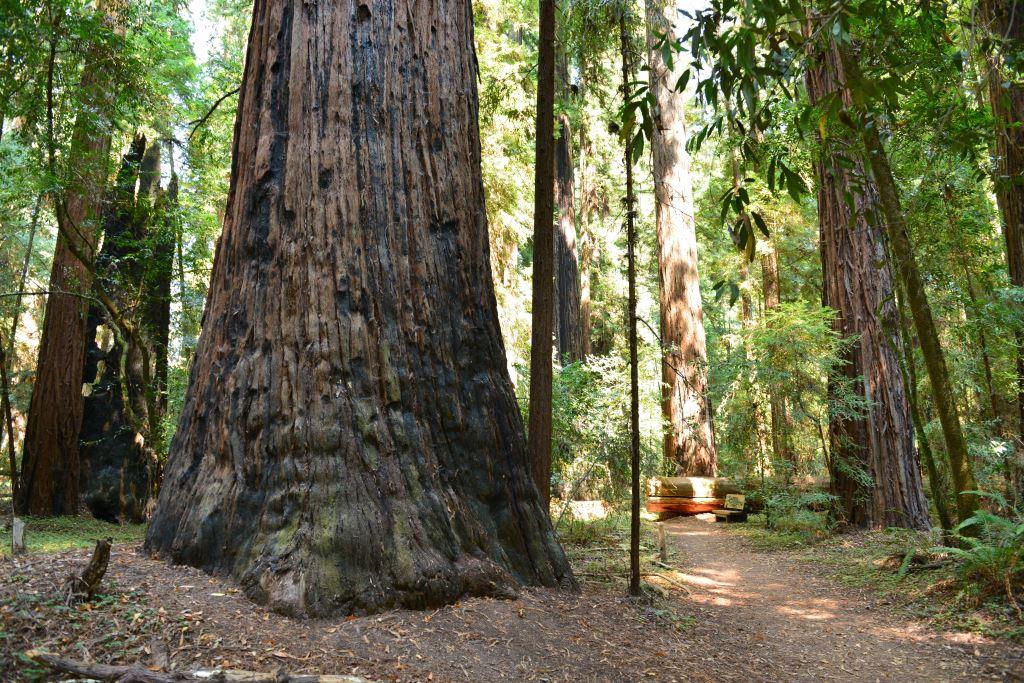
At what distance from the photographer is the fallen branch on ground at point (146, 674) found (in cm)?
276

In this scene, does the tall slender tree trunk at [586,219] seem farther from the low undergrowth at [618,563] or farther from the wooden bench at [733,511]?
the low undergrowth at [618,563]

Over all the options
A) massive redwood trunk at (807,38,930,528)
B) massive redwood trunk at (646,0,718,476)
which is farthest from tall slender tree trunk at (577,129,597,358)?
massive redwood trunk at (807,38,930,528)

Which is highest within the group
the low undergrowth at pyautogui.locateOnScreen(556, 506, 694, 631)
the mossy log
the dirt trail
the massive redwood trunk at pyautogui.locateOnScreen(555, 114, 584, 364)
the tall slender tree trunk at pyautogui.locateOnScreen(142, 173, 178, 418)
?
the massive redwood trunk at pyautogui.locateOnScreen(555, 114, 584, 364)

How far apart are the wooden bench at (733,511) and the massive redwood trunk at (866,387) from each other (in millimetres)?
3573

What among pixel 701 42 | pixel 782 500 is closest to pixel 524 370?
pixel 782 500

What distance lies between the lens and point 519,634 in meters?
4.19

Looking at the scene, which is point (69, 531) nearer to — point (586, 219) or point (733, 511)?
point (733, 511)

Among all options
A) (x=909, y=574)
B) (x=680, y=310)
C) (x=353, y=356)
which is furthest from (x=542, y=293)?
(x=680, y=310)

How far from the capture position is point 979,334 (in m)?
9.88

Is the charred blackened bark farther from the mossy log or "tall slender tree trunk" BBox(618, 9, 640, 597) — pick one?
the mossy log

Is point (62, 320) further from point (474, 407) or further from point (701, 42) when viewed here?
point (701, 42)

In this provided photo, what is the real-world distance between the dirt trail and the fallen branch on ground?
295cm

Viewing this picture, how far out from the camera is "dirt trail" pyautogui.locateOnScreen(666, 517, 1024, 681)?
4840mm

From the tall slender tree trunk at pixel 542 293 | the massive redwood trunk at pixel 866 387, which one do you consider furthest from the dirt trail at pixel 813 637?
the massive redwood trunk at pixel 866 387
